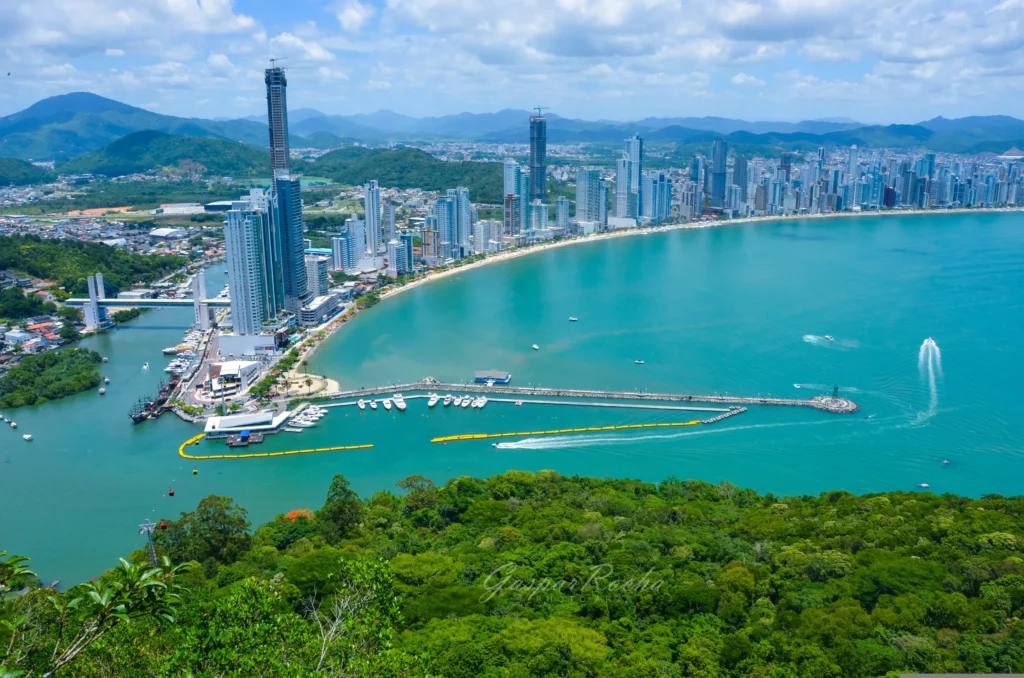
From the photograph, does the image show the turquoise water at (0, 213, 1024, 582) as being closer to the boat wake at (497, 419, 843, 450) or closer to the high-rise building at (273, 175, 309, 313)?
the boat wake at (497, 419, 843, 450)

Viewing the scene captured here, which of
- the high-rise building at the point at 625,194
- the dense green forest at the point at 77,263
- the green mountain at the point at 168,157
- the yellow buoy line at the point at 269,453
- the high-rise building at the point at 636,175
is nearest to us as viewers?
the yellow buoy line at the point at 269,453

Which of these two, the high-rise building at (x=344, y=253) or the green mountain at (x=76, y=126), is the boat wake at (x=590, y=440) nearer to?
the high-rise building at (x=344, y=253)

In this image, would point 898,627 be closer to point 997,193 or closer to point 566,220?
point 566,220

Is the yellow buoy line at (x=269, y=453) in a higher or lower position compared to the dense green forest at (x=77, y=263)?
lower

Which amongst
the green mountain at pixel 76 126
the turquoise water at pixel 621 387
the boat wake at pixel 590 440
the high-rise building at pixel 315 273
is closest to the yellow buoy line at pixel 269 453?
the turquoise water at pixel 621 387

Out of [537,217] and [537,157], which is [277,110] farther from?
[537,157]

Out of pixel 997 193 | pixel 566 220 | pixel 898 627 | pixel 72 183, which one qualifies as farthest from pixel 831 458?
pixel 72 183

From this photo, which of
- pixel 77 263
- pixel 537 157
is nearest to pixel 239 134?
pixel 537 157
